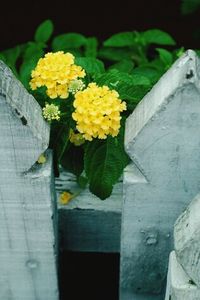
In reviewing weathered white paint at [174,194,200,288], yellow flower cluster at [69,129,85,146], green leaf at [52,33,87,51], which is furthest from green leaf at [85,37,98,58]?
weathered white paint at [174,194,200,288]

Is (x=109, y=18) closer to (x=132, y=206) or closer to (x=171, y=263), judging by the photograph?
(x=132, y=206)

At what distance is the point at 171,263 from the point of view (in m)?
1.19

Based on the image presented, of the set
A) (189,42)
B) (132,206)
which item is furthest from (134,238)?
(189,42)

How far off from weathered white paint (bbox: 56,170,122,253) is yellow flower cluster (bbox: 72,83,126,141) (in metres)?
0.31

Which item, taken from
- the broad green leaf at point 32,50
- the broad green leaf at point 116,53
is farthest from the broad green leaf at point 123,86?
the broad green leaf at point 116,53

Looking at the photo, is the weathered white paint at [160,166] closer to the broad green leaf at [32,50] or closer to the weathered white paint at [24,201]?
the weathered white paint at [24,201]

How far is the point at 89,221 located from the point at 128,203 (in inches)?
11.3

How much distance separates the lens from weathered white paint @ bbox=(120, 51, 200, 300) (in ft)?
3.89

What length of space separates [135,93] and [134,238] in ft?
1.29

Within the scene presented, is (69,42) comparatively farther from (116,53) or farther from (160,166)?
(160,166)

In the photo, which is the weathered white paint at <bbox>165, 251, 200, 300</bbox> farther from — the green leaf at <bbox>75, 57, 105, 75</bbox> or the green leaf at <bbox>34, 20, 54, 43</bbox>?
the green leaf at <bbox>34, 20, 54, 43</bbox>

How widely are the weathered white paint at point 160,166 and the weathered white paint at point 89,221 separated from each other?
0.14 metres

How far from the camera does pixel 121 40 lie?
2.31 metres

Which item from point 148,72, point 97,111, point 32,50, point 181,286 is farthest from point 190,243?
point 32,50
